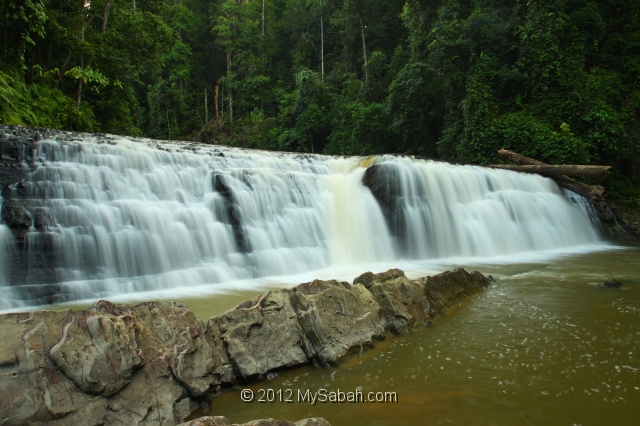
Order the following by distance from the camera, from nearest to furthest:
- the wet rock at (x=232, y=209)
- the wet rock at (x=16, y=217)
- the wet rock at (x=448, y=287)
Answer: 1. the wet rock at (x=448, y=287)
2. the wet rock at (x=16, y=217)
3. the wet rock at (x=232, y=209)

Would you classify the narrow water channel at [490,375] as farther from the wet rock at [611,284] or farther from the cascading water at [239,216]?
the cascading water at [239,216]

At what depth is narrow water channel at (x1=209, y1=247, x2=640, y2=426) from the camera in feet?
8.59

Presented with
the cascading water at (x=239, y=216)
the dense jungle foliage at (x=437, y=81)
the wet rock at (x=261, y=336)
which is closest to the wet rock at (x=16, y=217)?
the cascading water at (x=239, y=216)

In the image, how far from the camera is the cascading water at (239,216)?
19.9ft

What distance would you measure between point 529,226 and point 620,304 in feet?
22.9

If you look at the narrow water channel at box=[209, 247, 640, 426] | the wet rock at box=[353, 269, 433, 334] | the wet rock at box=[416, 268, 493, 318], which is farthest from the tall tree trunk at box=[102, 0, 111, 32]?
the narrow water channel at box=[209, 247, 640, 426]

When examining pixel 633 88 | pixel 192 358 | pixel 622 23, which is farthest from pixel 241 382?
pixel 622 23

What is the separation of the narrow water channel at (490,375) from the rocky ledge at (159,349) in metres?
0.17

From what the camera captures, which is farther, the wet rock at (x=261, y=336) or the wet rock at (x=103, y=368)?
the wet rock at (x=261, y=336)

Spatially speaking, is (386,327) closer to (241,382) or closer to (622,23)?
(241,382)

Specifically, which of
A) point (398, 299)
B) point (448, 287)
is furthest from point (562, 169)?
point (398, 299)

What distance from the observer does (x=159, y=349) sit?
2773mm

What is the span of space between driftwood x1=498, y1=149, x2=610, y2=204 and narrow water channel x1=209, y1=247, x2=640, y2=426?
927cm

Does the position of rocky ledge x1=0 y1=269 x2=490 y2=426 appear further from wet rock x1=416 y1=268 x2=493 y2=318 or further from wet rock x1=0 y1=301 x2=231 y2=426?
wet rock x1=416 y1=268 x2=493 y2=318
